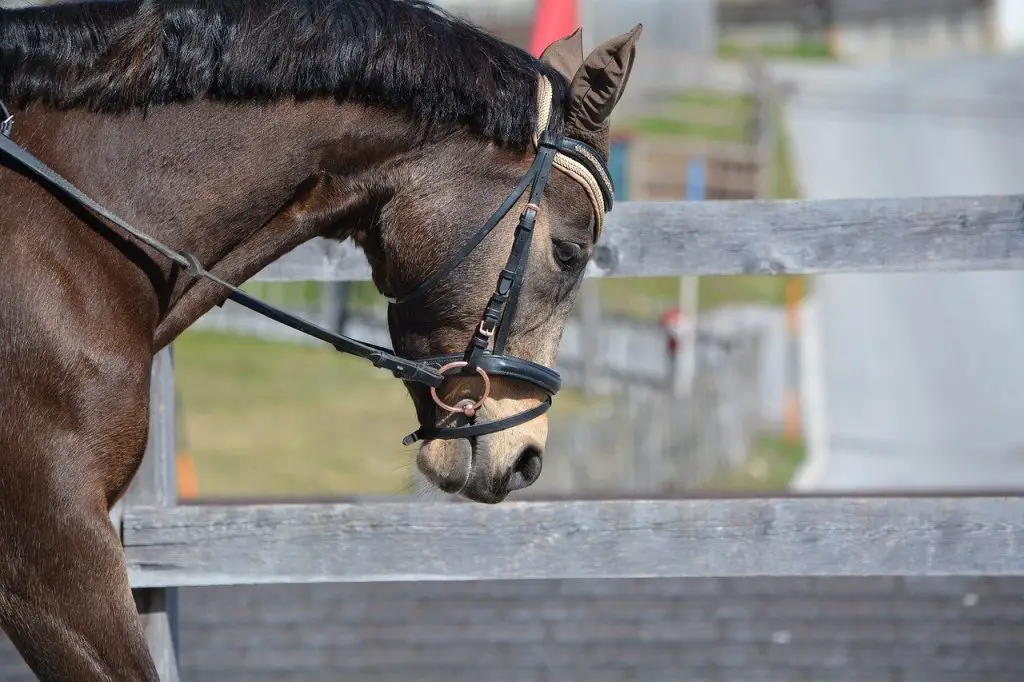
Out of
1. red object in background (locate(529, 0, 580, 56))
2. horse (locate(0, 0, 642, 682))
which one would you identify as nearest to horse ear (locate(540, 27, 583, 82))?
horse (locate(0, 0, 642, 682))

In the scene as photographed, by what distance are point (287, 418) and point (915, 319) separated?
9.81 metres

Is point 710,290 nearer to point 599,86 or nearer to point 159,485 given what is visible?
point 159,485

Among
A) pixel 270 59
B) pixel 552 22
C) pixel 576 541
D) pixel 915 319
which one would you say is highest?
pixel 552 22

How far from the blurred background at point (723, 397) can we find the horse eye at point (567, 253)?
0.76 metres

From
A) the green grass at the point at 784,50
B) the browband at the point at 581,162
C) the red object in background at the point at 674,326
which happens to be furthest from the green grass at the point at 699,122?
the browband at the point at 581,162

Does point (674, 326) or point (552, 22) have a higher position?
point (552, 22)

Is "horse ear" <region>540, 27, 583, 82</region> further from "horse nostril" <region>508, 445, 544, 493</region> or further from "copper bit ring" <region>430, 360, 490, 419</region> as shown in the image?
"horse nostril" <region>508, 445, 544, 493</region>

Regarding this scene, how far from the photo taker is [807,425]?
520 inches

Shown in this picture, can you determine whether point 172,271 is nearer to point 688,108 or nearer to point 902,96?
point 688,108

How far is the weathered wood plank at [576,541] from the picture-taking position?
9.75 feet

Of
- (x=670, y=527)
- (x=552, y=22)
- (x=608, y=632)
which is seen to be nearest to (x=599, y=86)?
(x=670, y=527)

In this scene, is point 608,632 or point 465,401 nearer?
point 465,401

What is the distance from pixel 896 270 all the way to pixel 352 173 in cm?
140

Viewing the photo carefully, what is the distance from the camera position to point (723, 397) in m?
11.5
